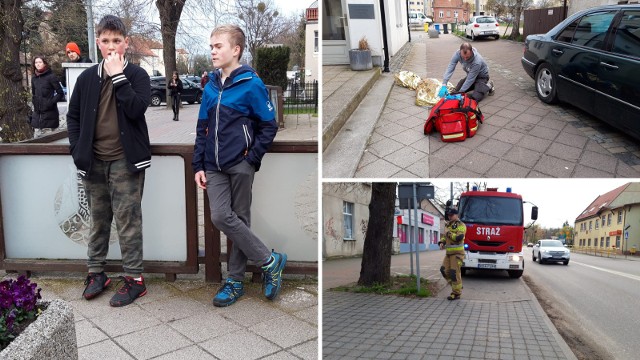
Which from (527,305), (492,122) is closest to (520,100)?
(492,122)

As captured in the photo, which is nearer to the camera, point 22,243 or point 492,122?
point 22,243

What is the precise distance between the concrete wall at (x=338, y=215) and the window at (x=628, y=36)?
409cm

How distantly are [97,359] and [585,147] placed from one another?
4.82 metres

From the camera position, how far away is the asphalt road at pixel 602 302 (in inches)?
241

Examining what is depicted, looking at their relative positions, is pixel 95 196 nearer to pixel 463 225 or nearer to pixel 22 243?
pixel 22 243

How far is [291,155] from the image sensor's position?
4652mm

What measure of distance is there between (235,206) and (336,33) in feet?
23.6

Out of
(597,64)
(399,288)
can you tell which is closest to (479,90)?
(597,64)

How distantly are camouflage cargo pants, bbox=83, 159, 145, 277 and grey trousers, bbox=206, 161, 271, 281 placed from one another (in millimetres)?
706

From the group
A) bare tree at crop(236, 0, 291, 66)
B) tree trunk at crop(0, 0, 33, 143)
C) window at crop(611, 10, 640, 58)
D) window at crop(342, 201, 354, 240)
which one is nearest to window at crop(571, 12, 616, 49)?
window at crop(611, 10, 640, 58)

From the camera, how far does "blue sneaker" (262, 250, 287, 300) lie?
14.2ft

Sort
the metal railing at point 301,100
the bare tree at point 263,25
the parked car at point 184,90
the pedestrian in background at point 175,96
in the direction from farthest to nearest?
1. the bare tree at point 263,25
2. the parked car at point 184,90
3. the metal railing at point 301,100
4. the pedestrian in background at point 175,96

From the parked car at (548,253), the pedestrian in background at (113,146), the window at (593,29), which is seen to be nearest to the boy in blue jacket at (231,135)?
the pedestrian in background at (113,146)

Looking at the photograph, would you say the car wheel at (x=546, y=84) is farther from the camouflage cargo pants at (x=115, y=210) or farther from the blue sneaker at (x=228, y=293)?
the camouflage cargo pants at (x=115, y=210)
